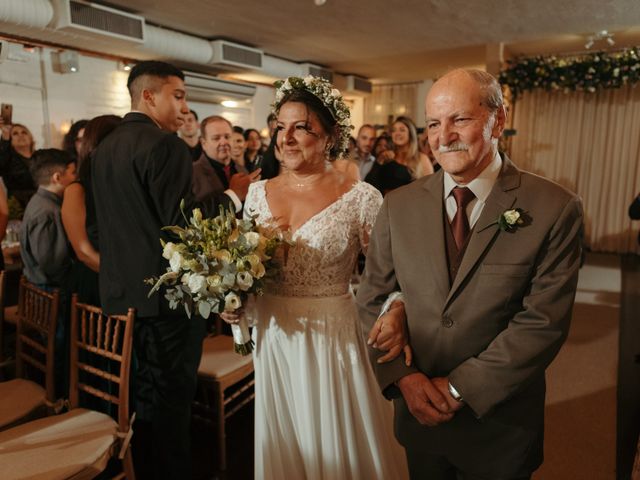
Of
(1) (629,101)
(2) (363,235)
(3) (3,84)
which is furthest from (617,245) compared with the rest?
(3) (3,84)

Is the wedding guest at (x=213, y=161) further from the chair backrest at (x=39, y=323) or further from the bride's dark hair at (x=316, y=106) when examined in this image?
the bride's dark hair at (x=316, y=106)

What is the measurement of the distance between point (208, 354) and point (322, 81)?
1569mm

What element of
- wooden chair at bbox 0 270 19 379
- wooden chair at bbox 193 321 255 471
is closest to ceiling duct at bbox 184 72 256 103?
wooden chair at bbox 0 270 19 379

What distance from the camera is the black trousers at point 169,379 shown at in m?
2.25

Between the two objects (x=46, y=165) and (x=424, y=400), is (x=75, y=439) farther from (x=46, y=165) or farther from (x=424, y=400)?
(x=46, y=165)

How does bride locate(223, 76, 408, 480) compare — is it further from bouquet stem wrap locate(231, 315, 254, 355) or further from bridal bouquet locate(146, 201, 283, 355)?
bridal bouquet locate(146, 201, 283, 355)

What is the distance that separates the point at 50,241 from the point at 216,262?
1871mm

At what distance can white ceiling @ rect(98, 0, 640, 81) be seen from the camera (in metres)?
5.52

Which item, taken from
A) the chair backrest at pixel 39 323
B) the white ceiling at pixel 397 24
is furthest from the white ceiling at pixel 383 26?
the chair backrest at pixel 39 323

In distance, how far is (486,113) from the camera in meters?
1.25

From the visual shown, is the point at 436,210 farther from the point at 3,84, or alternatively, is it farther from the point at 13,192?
the point at 3,84

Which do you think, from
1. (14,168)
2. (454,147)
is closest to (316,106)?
(454,147)

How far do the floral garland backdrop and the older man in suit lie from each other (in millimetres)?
7065

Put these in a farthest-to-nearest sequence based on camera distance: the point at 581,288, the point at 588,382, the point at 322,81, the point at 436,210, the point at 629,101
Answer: the point at 629,101
the point at 581,288
the point at 588,382
the point at 322,81
the point at 436,210
